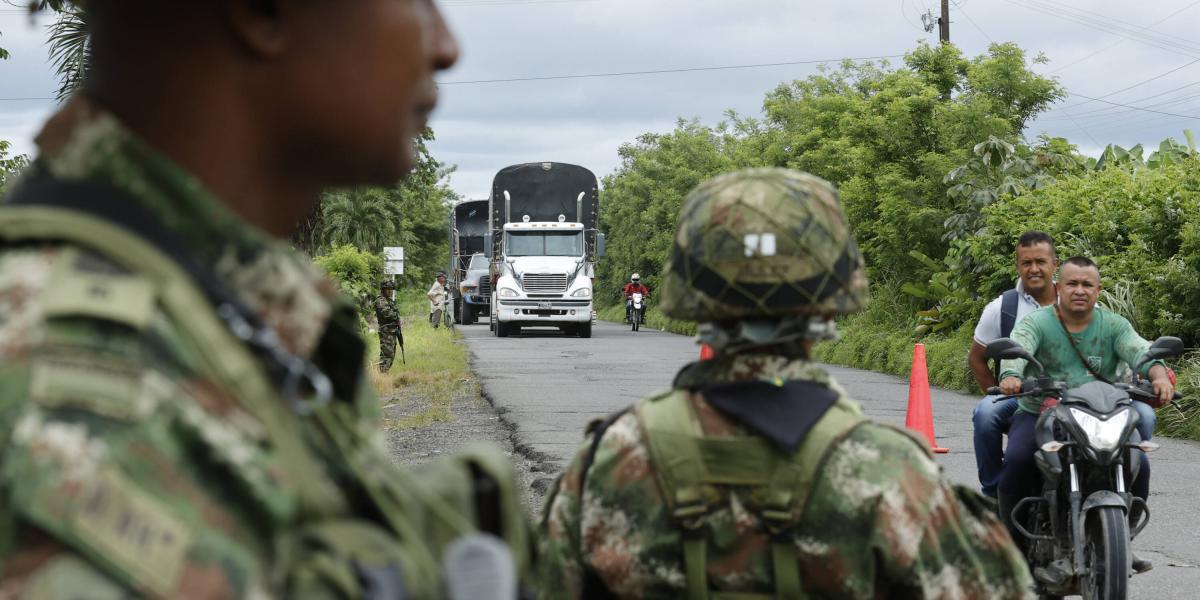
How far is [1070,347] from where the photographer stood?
251 inches

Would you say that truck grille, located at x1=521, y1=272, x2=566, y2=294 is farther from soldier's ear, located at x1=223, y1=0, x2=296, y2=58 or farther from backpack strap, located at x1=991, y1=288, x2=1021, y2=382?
soldier's ear, located at x1=223, y1=0, x2=296, y2=58

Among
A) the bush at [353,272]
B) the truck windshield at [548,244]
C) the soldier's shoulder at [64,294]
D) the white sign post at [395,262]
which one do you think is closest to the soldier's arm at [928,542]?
the soldier's shoulder at [64,294]

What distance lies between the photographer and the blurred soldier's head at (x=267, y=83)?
1.00 meters

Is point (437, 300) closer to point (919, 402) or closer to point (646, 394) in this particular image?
point (646, 394)

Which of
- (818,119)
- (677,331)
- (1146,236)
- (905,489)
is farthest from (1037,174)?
(905,489)

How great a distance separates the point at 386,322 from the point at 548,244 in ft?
47.9

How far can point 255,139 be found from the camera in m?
1.05

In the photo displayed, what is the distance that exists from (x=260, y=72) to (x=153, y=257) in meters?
0.17

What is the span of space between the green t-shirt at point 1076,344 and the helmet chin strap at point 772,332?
407 centimetres

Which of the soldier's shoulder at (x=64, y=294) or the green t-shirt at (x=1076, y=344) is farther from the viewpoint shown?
the green t-shirt at (x=1076, y=344)

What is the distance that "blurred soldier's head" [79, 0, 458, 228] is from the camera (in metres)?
1.00

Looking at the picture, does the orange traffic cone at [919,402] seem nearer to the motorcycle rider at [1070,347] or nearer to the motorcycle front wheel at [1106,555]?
the motorcycle rider at [1070,347]

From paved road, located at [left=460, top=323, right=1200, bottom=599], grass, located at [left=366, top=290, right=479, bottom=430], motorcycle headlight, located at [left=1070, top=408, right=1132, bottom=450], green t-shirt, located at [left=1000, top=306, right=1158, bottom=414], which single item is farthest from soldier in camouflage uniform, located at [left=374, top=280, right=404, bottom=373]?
motorcycle headlight, located at [left=1070, top=408, right=1132, bottom=450]

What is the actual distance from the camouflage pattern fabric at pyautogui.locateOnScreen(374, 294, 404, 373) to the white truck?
13.3m
